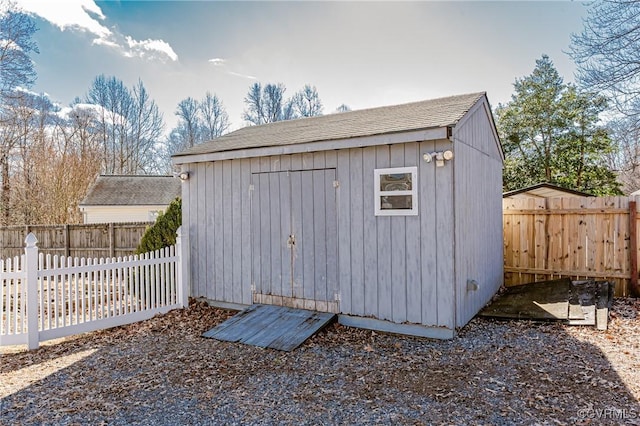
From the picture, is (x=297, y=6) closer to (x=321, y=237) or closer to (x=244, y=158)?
(x=244, y=158)

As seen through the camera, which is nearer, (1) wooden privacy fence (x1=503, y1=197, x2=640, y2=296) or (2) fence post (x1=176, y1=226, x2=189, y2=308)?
(2) fence post (x1=176, y1=226, x2=189, y2=308)

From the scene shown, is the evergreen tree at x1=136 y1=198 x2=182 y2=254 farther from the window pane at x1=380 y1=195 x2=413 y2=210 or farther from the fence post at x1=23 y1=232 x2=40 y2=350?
the window pane at x1=380 y1=195 x2=413 y2=210

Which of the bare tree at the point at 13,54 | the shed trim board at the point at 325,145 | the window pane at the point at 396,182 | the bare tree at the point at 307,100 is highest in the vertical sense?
the bare tree at the point at 307,100

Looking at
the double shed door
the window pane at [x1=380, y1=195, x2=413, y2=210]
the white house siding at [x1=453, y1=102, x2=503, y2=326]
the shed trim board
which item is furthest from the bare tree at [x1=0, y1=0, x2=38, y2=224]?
the white house siding at [x1=453, y1=102, x2=503, y2=326]

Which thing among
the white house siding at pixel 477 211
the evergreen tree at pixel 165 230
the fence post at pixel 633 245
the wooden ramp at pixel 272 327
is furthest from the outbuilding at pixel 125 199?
the fence post at pixel 633 245

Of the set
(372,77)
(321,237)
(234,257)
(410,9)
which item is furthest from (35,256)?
(372,77)

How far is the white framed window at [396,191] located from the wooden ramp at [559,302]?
219cm

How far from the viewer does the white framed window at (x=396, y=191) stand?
475 cm

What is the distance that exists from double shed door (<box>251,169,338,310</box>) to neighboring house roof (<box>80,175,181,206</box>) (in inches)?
523

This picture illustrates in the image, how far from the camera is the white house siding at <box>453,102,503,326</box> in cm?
480

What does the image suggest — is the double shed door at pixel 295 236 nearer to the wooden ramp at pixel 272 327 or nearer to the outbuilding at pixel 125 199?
the wooden ramp at pixel 272 327

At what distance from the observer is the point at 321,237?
17.7 ft

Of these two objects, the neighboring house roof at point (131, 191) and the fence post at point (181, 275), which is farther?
the neighboring house roof at point (131, 191)

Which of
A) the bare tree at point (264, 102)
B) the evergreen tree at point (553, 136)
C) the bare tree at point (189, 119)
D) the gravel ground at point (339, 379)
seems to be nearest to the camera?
the gravel ground at point (339, 379)
